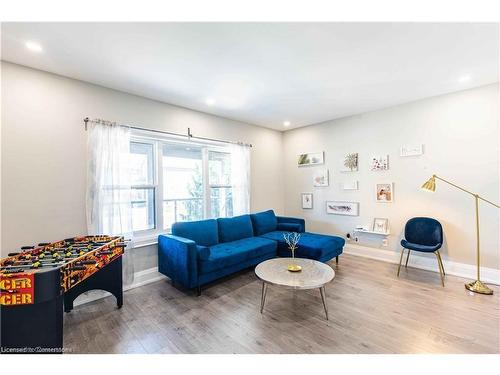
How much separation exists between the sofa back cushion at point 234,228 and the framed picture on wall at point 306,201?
1.55 m

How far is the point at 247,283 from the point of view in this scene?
124 inches

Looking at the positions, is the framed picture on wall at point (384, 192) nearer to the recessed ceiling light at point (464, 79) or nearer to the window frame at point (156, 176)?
the recessed ceiling light at point (464, 79)

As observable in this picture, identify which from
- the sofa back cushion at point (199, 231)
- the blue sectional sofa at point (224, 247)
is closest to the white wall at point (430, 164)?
the blue sectional sofa at point (224, 247)

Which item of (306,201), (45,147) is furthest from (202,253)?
(306,201)

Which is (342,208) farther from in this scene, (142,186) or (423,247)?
(142,186)

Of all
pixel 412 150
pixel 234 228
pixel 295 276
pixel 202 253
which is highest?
pixel 412 150

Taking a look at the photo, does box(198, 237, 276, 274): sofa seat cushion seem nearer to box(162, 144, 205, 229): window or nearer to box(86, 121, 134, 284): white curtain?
box(162, 144, 205, 229): window

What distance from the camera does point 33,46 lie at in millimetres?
2080

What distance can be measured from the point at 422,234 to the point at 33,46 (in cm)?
528

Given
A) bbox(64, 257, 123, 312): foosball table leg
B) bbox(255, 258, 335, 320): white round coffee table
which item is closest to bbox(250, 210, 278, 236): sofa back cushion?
bbox(255, 258, 335, 320): white round coffee table

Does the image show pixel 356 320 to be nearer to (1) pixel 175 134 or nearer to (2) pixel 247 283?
(2) pixel 247 283

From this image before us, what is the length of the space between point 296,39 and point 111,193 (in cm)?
276

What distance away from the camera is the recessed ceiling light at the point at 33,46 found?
2.04m
